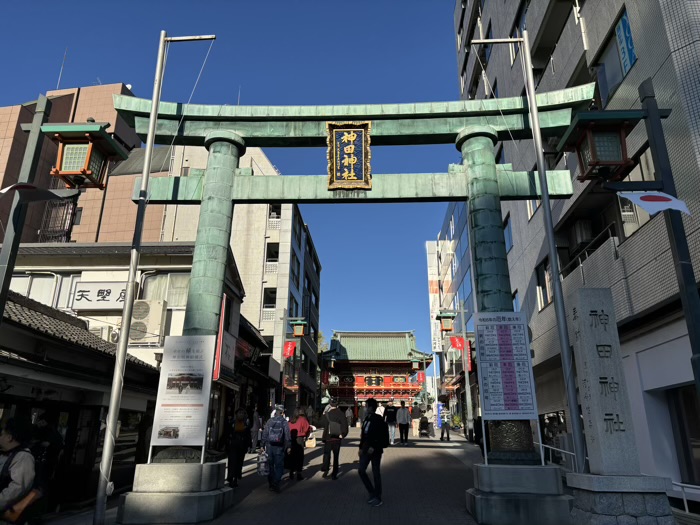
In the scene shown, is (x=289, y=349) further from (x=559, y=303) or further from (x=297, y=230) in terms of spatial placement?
(x=559, y=303)

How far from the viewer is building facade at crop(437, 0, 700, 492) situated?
9961mm

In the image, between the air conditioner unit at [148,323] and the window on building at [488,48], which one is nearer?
the air conditioner unit at [148,323]

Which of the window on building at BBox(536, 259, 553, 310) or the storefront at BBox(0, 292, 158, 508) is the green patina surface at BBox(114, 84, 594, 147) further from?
the window on building at BBox(536, 259, 553, 310)

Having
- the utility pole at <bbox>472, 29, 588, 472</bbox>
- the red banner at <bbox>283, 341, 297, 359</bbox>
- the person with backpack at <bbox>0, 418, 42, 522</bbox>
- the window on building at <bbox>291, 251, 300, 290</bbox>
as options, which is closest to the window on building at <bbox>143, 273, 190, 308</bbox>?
the red banner at <bbox>283, 341, 297, 359</bbox>

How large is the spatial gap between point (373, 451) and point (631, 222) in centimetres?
934

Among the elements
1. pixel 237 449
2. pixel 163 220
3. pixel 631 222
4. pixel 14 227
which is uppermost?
pixel 163 220

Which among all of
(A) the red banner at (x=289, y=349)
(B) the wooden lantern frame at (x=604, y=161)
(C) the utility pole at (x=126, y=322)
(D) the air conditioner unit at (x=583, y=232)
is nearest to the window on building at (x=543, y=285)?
(D) the air conditioner unit at (x=583, y=232)

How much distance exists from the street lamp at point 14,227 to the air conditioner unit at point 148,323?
12.3 metres

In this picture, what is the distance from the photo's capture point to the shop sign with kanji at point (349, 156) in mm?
10758

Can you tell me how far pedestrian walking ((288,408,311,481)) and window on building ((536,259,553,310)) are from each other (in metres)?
11.1

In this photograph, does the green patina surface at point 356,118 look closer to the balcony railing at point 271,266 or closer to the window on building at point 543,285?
the window on building at point 543,285

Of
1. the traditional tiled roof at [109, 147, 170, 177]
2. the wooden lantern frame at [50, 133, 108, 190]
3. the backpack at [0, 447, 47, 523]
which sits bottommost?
the backpack at [0, 447, 47, 523]

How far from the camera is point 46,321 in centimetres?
1214

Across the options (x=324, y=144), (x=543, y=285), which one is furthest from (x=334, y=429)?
(x=543, y=285)
